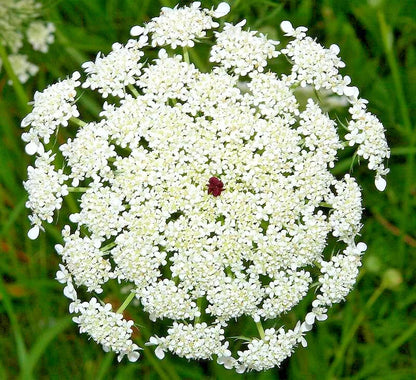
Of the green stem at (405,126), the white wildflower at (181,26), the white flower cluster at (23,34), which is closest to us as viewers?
the white wildflower at (181,26)

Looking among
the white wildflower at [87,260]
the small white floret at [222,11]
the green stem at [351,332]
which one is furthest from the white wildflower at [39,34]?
the green stem at [351,332]

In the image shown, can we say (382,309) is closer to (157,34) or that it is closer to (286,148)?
(286,148)

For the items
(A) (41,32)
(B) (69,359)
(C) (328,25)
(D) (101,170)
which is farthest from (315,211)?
(A) (41,32)

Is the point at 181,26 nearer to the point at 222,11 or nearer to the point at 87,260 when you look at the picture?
the point at 222,11

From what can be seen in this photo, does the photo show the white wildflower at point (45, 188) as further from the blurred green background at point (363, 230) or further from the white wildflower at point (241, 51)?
the blurred green background at point (363, 230)

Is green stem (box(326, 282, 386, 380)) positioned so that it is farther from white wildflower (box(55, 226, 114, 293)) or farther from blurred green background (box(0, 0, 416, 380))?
white wildflower (box(55, 226, 114, 293))

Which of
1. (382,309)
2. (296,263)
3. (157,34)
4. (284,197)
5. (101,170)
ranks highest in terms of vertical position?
(157,34)

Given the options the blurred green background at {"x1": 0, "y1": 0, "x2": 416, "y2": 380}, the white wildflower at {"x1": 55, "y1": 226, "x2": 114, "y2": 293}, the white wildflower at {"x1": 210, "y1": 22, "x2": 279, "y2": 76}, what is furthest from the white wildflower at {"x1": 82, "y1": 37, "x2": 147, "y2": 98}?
the blurred green background at {"x1": 0, "y1": 0, "x2": 416, "y2": 380}
